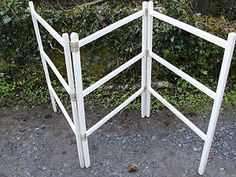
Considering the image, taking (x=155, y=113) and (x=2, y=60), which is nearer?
(x=155, y=113)

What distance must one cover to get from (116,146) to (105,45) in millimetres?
1052

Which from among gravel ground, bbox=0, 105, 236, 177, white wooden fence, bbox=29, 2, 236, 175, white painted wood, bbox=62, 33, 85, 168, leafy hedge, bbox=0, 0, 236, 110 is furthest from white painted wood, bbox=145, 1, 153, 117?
white painted wood, bbox=62, 33, 85, 168

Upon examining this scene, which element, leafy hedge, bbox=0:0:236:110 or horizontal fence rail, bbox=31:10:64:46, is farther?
leafy hedge, bbox=0:0:236:110

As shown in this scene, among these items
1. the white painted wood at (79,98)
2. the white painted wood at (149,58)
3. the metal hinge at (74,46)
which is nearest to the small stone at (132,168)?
the white painted wood at (79,98)

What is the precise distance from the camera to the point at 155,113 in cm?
306

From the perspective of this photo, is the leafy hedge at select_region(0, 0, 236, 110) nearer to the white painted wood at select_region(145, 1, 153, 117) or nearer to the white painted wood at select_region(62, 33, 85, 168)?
the white painted wood at select_region(145, 1, 153, 117)

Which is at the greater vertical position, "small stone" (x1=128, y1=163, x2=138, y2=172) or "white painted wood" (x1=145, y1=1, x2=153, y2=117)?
"white painted wood" (x1=145, y1=1, x2=153, y2=117)

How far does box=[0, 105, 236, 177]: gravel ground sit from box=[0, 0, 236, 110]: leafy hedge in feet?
1.30

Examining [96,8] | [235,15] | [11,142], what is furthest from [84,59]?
[235,15]

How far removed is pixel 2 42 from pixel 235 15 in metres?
2.79

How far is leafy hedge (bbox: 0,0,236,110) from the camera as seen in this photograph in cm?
307

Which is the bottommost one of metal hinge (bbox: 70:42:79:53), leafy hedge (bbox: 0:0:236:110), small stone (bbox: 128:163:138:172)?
small stone (bbox: 128:163:138:172)

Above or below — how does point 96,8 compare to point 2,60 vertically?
above

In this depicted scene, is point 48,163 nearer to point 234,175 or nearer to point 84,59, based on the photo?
point 84,59
